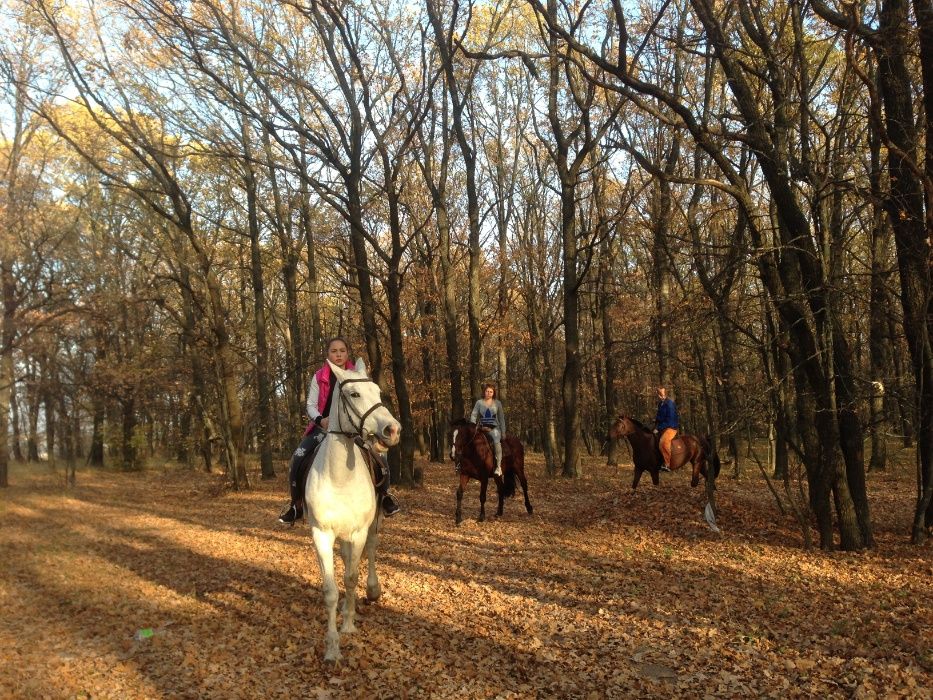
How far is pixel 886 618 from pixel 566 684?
3326 mm

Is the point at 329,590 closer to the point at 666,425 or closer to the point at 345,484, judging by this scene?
the point at 345,484

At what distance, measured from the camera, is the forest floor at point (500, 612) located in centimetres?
516

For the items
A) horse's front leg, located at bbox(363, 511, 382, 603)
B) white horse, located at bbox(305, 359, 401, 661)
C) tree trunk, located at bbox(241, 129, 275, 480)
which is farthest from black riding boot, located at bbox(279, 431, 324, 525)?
tree trunk, located at bbox(241, 129, 275, 480)

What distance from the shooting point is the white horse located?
5.58 metres

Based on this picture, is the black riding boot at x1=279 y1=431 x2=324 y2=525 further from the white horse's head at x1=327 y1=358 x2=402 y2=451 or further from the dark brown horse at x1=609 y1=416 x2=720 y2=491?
the dark brown horse at x1=609 y1=416 x2=720 y2=491

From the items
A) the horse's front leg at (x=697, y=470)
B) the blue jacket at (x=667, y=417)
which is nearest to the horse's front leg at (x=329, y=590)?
the horse's front leg at (x=697, y=470)

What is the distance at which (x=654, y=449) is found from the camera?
15.1 m

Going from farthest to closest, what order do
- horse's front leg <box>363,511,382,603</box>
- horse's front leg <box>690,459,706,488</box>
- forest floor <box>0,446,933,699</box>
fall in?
1. horse's front leg <box>690,459,706,488</box>
2. horse's front leg <box>363,511,382,603</box>
3. forest floor <box>0,446,933,699</box>

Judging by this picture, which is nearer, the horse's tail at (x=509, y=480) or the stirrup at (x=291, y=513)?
the stirrup at (x=291, y=513)

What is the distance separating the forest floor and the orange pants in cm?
220

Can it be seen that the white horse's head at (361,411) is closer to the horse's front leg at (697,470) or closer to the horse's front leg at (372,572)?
the horse's front leg at (372,572)

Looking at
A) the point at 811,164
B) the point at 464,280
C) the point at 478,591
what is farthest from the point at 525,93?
the point at 478,591

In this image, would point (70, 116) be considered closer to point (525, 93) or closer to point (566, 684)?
point (525, 93)

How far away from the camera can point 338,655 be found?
556cm
